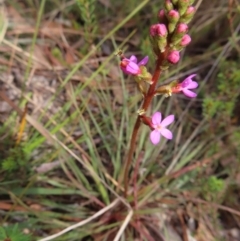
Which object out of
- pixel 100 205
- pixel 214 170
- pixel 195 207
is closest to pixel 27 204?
pixel 100 205

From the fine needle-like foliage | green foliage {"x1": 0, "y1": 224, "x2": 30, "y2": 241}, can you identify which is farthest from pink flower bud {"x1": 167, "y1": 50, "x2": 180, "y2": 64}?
green foliage {"x1": 0, "y1": 224, "x2": 30, "y2": 241}

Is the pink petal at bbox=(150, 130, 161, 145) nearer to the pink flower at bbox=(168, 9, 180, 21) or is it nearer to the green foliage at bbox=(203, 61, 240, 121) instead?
the pink flower at bbox=(168, 9, 180, 21)

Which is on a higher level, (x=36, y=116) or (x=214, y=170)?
(x=36, y=116)

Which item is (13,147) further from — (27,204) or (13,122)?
(27,204)

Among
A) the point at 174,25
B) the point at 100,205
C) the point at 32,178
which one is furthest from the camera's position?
the point at 100,205

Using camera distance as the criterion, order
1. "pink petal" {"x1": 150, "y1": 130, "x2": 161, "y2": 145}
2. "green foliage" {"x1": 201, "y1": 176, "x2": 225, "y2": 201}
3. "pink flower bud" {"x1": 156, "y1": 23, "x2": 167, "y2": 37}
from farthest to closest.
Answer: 1. "green foliage" {"x1": 201, "y1": 176, "x2": 225, "y2": 201}
2. "pink petal" {"x1": 150, "y1": 130, "x2": 161, "y2": 145}
3. "pink flower bud" {"x1": 156, "y1": 23, "x2": 167, "y2": 37}

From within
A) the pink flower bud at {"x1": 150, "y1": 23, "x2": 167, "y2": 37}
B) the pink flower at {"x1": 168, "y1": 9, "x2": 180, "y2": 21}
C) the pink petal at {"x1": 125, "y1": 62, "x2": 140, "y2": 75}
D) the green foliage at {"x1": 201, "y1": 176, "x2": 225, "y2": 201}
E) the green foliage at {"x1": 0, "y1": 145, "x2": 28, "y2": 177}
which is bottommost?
the green foliage at {"x1": 201, "y1": 176, "x2": 225, "y2": 201}

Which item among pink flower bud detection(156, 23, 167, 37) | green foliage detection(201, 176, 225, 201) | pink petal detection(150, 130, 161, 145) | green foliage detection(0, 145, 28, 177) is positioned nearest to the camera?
pink flower bud detection(156, 23, 167, 37)

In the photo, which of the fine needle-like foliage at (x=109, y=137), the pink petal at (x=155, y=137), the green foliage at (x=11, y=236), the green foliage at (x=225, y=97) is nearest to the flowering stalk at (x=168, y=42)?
the pink petal at (x=155, y=137)

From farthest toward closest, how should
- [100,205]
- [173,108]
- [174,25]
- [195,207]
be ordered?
[173,108]
[195,207]
[100,205]
[174,25]
